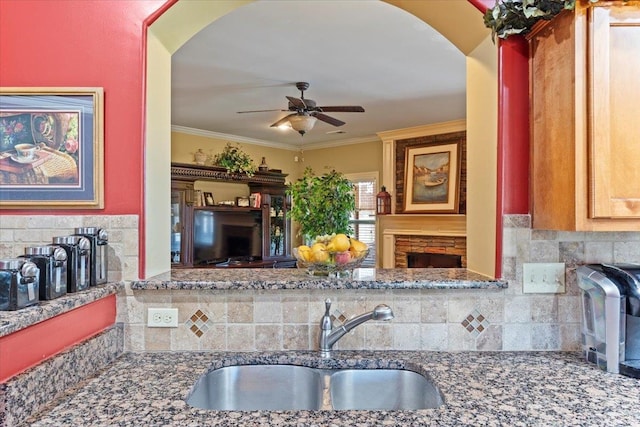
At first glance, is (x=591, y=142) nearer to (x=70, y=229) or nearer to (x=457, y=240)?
(x=70, y=229)

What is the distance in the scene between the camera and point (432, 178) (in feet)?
20.0

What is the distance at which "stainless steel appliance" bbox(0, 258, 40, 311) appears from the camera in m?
1.15

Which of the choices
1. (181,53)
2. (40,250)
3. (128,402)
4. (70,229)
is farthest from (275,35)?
(128,402)

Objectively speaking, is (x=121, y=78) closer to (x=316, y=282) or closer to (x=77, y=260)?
(x=77, y=260)

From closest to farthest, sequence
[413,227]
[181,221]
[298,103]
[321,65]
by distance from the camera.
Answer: [321,65], [298,103], [181,221], [413,227]

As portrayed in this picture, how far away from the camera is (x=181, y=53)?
3490 millimetres

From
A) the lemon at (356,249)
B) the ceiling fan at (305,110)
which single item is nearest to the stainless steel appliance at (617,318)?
the lemon at (356,249)

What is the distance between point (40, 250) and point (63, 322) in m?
0.23

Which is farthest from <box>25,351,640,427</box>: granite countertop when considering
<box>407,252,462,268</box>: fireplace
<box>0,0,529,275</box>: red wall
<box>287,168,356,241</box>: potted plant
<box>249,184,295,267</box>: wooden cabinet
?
<box>249,184,295,267</box>: wooden cabinet

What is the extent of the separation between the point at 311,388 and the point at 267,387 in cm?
16

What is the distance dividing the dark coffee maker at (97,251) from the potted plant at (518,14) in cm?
160

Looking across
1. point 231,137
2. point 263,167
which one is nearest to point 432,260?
point 263,167

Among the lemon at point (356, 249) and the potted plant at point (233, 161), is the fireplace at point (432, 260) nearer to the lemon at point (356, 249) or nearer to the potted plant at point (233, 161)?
the potted plant at point (233, 161)

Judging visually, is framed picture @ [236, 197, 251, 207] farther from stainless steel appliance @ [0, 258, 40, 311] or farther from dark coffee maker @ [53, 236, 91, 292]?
stainless steel appliance @ [0, 258, 40, 311]
